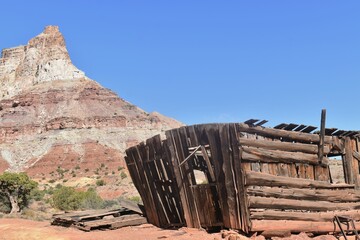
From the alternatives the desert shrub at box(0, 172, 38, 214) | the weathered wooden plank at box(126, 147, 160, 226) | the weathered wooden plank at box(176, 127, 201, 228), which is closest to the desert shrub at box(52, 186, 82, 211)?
the desert shrub at box(0, 172, 38, 214)

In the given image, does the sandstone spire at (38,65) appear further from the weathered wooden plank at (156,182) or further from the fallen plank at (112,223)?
the weathered wooden plank at (156,182)

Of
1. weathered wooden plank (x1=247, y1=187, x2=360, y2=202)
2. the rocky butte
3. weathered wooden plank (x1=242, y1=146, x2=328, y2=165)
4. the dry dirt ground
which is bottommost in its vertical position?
the dry dirt ground

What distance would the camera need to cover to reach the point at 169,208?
40.9 ft

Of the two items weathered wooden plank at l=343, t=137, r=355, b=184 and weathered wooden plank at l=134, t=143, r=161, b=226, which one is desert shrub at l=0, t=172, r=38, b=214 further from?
weathered wooden plank at l=343, t=137, r=355, b=184

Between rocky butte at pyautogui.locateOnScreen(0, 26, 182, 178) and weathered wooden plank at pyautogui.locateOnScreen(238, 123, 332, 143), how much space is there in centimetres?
5235

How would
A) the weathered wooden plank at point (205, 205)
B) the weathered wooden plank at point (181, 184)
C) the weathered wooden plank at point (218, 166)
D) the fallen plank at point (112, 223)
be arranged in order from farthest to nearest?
the fallen plank at point (112, 223), the weathered wooden plank at point (181, 184), the weathered wooden plank at point (205, 205), the weathered wooden plank at point (218, 166)

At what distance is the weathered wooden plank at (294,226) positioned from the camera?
941cm

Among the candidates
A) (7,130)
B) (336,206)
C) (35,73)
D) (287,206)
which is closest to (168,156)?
(287,206)

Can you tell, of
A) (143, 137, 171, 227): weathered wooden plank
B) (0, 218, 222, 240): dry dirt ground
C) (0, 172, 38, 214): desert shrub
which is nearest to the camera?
(0, 218, 222, 240): dry dirt ground

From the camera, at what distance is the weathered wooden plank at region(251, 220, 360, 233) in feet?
30.9

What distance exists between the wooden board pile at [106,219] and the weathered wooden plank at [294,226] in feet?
17.2

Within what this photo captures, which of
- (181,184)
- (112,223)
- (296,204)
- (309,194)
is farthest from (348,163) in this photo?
(112,223)

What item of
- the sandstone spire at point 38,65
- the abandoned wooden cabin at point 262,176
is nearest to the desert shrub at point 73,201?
the abandoned wooden cabin at point 262,176

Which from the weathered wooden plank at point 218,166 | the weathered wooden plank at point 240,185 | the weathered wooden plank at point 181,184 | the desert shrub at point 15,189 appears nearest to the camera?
the weathered wooden plank at point 240,185
